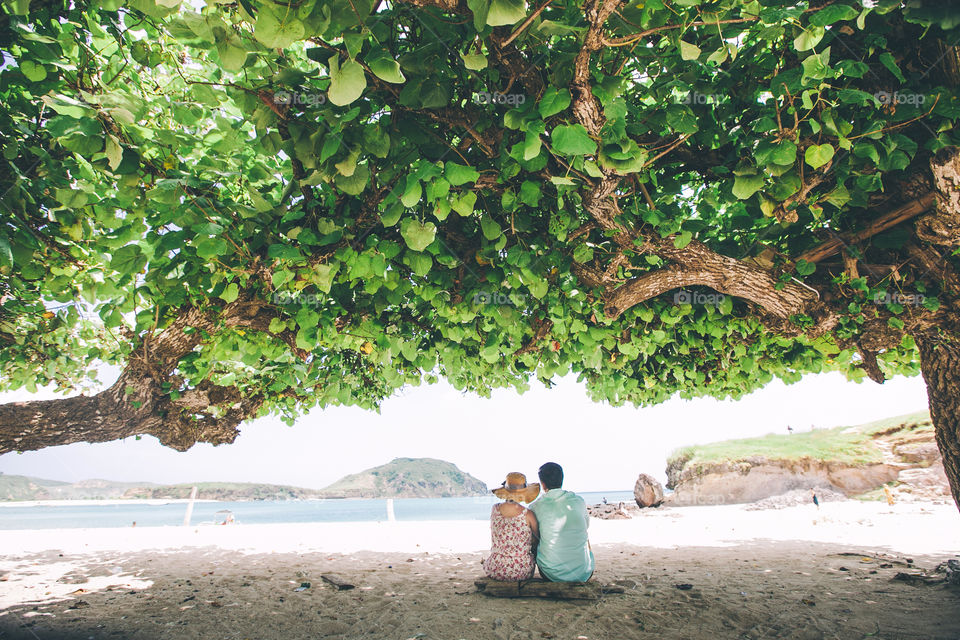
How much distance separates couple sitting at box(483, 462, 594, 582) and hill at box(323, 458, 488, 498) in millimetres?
172416

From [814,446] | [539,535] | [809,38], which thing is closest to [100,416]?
[539,535]

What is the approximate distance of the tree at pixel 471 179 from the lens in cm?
250

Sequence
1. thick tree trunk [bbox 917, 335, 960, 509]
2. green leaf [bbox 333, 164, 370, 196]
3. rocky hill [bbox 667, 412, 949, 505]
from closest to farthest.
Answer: green leaf [bbox 333, 164, 370, 196]
thick tree trunk [bbox 917, 335, 960, 509]
rocky hill [bbox 667, 412, 949, 505]

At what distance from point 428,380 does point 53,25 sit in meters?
5.70

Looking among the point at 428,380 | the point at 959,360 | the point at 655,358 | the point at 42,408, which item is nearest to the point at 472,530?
the point at 428,380

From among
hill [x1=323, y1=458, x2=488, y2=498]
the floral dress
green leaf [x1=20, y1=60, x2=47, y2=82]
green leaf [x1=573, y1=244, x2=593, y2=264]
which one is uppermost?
green leaf [x1=20, y1=60, x2=47, y2=82]

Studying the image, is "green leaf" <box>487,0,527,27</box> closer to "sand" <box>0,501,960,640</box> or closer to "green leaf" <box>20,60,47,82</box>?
"green leaf" <box>20,60,47,82</box>

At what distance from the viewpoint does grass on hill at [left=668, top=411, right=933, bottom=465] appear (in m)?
25.1

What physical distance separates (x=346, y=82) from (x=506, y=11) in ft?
2.59

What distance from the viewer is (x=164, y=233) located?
350 cm

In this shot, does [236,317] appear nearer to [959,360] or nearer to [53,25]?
[53,25]

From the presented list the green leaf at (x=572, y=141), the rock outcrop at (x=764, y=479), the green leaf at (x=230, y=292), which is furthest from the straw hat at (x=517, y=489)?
the rock outcrop at (x=764, y=479)

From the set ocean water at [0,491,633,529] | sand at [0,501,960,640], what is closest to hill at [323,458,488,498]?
ocean water at [0,491,633,529]

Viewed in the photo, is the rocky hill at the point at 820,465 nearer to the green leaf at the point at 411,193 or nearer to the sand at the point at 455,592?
the sand at the point at 455,592
